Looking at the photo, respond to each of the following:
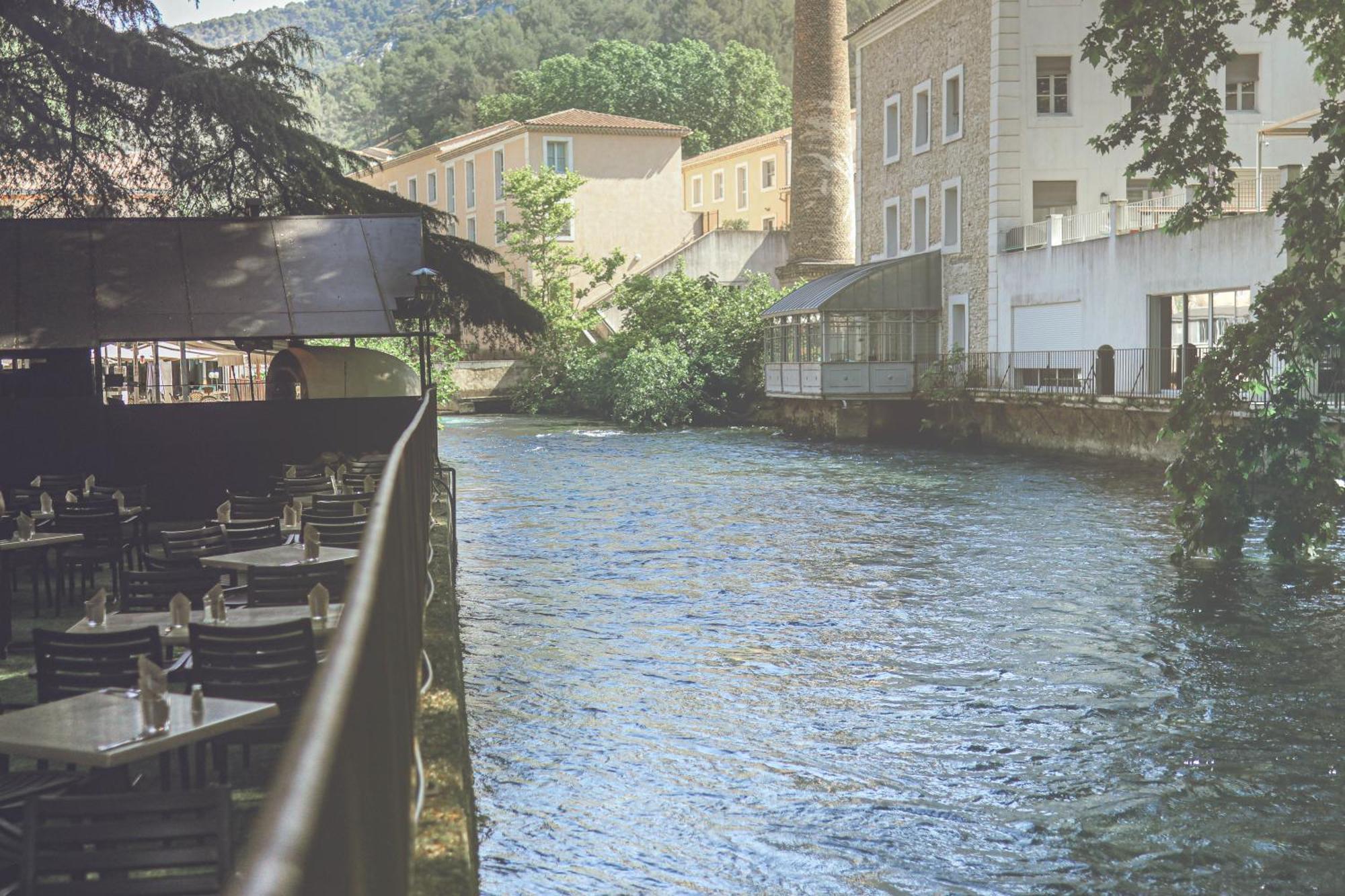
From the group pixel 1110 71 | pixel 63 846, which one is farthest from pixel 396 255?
pixel 63 846

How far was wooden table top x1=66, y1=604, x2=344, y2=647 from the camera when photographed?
7.58 metres

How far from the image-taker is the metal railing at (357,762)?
1581mm

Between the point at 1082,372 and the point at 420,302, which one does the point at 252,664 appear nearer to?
the point at 420,302

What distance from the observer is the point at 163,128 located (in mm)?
22078

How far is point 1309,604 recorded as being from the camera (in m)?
15.0

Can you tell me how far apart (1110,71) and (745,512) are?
33.9ft

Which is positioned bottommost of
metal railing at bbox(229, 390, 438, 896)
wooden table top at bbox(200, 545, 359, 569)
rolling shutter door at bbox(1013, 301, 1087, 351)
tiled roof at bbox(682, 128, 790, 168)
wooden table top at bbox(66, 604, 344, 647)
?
wooden table top at bbox(66, 604, 344, 647)

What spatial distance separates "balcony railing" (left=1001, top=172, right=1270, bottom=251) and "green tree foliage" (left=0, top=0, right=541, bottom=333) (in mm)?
14752

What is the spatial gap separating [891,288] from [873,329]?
4.25 feet

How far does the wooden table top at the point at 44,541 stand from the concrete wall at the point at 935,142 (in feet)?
101

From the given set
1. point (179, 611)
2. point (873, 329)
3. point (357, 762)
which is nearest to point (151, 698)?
point (179, 611)

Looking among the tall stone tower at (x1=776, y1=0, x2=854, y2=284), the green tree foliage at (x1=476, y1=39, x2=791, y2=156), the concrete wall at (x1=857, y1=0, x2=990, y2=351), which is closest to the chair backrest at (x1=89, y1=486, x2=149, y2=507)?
the concrete wall at (x1=857, y1=0, x2=990, y2=351)

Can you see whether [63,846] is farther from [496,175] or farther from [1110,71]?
[496,175]

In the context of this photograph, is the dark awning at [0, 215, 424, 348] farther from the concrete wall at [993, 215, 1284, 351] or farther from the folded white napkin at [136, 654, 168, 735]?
the concrete wall at [993, 215, 1284, 351]
